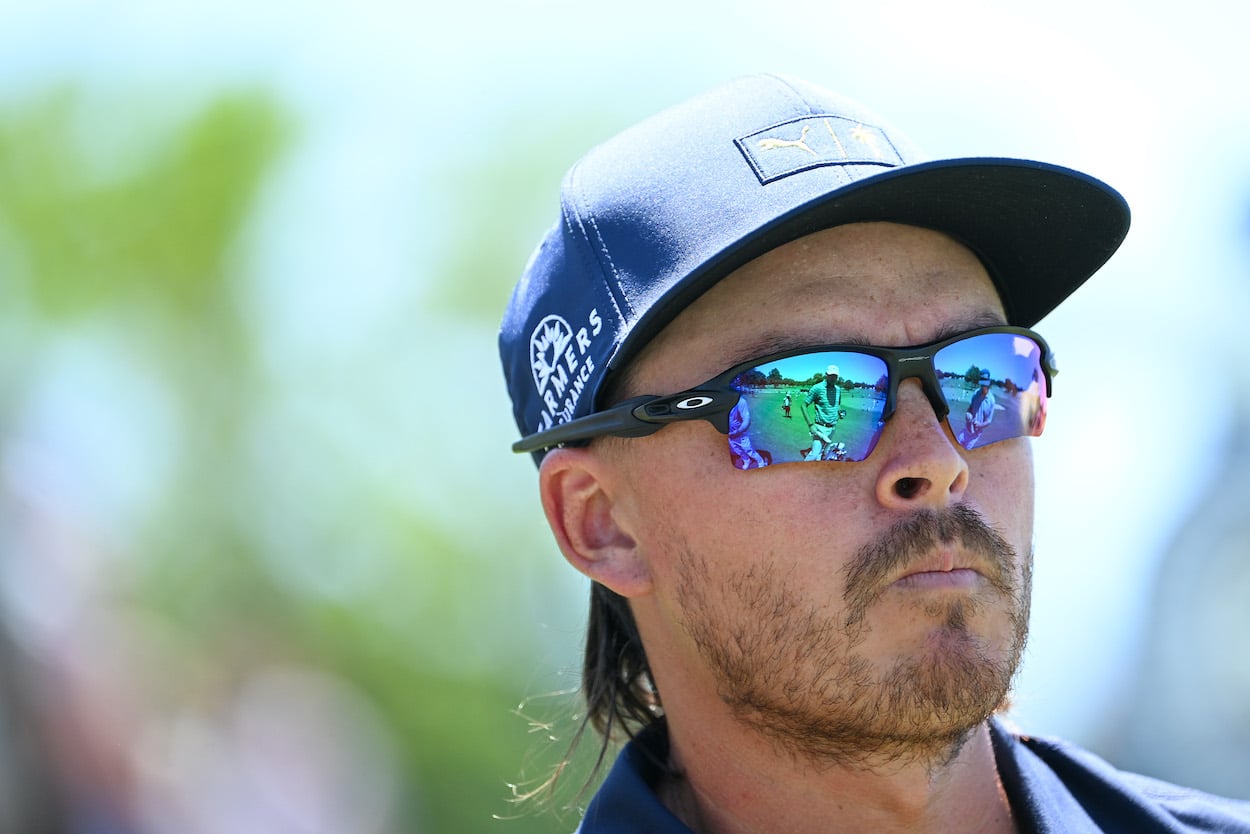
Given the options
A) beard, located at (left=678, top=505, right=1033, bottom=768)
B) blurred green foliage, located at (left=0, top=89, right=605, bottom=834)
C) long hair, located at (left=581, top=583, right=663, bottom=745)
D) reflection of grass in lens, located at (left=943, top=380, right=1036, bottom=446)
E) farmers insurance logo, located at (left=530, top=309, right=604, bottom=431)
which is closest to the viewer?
beard, located at (left=678, top=505, right=1033, bottom=768)

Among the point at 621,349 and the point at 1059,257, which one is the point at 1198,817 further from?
the point at 621,349

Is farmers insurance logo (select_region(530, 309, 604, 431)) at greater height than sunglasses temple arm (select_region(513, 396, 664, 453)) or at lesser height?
greater

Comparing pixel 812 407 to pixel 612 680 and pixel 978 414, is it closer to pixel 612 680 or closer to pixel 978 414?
pixel 978 414

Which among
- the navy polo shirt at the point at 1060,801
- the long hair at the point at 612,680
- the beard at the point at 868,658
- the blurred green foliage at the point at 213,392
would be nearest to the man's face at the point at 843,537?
the beard at the point at 868,658

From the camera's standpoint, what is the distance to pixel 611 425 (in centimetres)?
215

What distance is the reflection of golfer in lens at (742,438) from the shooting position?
2039mm

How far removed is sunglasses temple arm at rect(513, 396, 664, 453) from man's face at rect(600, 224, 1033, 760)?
4 cm

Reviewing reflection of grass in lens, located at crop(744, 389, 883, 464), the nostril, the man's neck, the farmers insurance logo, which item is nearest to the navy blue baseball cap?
the farmers insurance logo

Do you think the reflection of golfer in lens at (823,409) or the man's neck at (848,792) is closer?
the reflection of golfer in lens at (823,409)

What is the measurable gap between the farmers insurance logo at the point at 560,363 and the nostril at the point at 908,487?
22.2 inches

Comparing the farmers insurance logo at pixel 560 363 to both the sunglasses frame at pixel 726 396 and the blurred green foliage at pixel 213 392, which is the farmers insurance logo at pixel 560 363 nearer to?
the sunglasses frame at pixel 726 396

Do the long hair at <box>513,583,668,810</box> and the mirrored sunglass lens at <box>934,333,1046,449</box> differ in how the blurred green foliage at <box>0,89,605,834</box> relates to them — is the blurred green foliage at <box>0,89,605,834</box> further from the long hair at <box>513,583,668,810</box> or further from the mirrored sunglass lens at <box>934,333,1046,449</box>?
the mirrored sunglass lens at <box>934,333,1046,449</box>

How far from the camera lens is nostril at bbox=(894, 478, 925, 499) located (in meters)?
2.02

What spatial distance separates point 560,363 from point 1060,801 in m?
1.20
